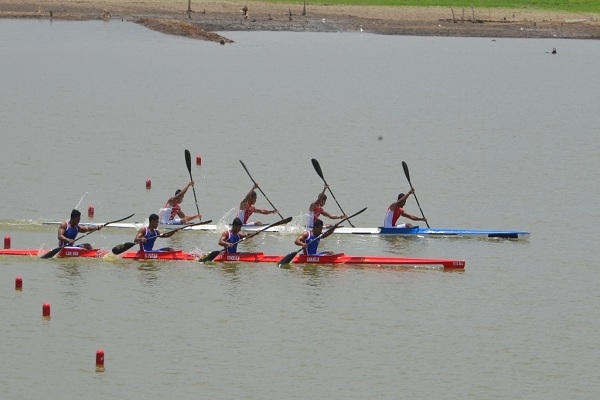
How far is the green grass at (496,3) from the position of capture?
84.4m

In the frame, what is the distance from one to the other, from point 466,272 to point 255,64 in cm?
4023

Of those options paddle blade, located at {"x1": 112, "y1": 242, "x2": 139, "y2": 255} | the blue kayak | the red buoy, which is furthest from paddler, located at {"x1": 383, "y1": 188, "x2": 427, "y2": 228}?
the red buoy

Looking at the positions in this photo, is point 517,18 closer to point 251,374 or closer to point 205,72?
point 205,72

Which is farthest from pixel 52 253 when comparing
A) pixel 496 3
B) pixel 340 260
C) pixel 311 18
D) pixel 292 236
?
pixel 496 3

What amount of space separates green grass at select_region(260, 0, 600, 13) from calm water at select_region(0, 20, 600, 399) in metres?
18.9

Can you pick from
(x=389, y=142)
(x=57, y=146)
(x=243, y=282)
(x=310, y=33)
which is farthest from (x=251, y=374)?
(x=310, y=33)

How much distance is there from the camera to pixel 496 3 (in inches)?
3425

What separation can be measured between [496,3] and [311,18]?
13646 millimetres

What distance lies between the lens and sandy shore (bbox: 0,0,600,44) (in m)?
75.6

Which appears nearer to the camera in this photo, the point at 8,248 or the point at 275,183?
the point at 8,248

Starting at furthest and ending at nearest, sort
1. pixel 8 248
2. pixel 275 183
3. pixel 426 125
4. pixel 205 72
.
Answer: pixel 205 72 < pixel 426 125 < pixel 275 183 < pixel 8 248

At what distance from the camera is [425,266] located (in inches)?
1085

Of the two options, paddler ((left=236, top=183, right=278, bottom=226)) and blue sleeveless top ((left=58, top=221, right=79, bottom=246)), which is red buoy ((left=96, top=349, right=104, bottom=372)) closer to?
blue sleeveless top ((left=58, top=221, right=79, bottom=246))

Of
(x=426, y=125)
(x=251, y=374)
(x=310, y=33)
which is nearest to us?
(x=251, y=374)
